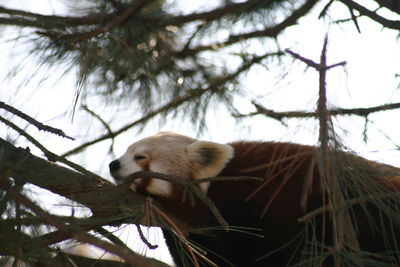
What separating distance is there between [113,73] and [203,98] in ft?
2.12

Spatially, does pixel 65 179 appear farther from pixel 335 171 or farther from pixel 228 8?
pixel 228 8

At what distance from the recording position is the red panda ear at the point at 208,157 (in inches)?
130

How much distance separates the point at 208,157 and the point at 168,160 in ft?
0.79

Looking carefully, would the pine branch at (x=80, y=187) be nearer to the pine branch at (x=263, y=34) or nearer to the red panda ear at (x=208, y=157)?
the red panda ear at (x=208, y=157)

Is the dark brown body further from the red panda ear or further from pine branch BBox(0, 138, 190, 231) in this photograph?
pine branch BBox(0, 138, 190, 231)

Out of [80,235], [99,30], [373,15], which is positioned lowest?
[80,235]

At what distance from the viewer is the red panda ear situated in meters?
3.30

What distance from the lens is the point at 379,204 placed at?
218 cm

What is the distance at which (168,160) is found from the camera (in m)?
3.42

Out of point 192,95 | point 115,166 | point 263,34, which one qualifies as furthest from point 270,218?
point 263,34

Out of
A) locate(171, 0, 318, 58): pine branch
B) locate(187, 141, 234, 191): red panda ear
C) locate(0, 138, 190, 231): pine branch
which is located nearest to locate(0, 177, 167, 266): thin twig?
locate(0, 138, 190, 231): pine branch

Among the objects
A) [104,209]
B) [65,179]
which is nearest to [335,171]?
[104,209]

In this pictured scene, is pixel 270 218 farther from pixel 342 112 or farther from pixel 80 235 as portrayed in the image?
pixel 80 235

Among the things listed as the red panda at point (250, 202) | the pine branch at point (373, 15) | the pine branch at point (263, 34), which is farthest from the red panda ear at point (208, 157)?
the pine branch at point (373, 15)
